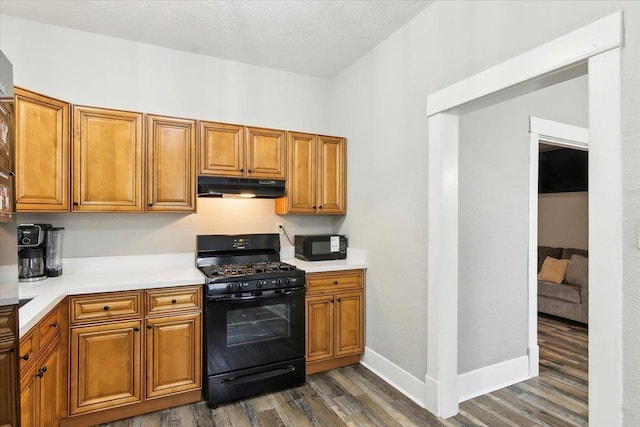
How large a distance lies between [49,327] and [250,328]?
1.24 meters

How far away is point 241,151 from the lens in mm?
3062

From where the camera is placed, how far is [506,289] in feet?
9.44

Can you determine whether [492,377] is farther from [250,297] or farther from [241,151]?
[241,151]

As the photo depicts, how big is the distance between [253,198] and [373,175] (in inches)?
45.5

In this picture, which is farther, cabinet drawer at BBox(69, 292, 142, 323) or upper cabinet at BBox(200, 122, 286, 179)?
upper cabinet at BBox(200, 122, 286, 179)

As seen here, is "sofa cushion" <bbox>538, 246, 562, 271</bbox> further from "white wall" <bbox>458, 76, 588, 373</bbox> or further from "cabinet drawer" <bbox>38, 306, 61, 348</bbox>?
"cabinet drawer" <bbox>38, 306, 61, 348</bbox>

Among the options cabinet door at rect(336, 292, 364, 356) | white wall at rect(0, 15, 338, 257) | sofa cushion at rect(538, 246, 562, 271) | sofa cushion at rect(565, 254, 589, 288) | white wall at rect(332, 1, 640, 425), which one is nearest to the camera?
white wall at rect(332, 1, 640, 425)

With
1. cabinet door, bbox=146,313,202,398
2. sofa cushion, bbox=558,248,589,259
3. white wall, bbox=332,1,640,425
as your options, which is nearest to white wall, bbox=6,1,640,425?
white wall, bbox=332,1,640,425

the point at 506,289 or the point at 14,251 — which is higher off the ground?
the point at 14,251

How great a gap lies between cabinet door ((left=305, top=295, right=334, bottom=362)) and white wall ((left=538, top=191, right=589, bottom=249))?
4559mm

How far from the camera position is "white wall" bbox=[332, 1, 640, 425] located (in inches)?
58.1

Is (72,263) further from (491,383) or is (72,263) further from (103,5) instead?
(491,383)

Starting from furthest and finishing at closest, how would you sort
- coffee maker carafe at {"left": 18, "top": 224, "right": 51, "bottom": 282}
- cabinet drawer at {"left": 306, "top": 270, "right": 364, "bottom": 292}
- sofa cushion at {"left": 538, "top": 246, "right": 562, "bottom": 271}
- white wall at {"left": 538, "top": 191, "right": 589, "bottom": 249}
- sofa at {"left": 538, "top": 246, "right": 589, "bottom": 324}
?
white wall at {"left": 538, "top": 191, "right": 589, "bottom": 249} < sofa cushion at {"left": 538, "top": 246, "right": 562, "bottom": 271} < sofa at {"left": 538, "top": 246, "right": 589, "bottom": 324} < cabinet drawer at {"left": 306, "top": 270, "right": 364, "bottom": 292} < coffee maker carafe at {"left": 18, "top": 224, "right": 51, "bottom": 282}

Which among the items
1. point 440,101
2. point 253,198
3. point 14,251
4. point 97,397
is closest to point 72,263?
point 97,397
